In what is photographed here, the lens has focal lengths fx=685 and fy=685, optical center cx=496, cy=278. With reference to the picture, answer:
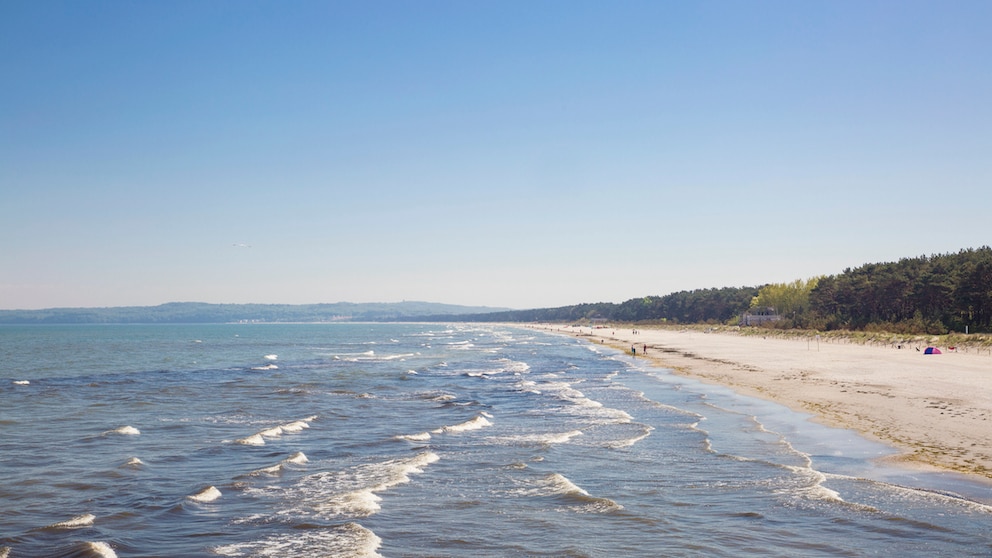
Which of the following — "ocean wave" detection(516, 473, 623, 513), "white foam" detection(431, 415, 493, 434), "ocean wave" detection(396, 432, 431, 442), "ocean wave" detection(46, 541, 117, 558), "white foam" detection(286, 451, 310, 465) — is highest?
"ocean wave" detection(516, 473, 623, 513)

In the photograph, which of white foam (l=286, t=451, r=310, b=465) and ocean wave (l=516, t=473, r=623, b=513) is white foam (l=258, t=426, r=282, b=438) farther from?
ocean wave (l=516, t=473, r=623, b=513)

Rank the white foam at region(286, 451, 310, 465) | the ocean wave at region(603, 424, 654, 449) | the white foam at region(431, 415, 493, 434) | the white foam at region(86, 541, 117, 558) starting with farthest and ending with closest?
the white foam at region(431, 415, 493, 434)
the ocean wave at region(603, 424, 654, 449)
the white foam at region(286, 451, 310, 465)
the white foam at region(86, 541, 117, 558)

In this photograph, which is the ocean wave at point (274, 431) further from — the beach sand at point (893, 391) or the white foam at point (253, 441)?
the beach sand at point (893, 391)

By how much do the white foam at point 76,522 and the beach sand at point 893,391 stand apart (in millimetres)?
18258

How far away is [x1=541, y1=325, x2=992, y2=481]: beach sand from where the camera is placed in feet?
60.8

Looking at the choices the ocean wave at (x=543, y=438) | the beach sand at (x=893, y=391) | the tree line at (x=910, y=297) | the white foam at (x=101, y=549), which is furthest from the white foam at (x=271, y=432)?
the tree line at (x=910, y=297)

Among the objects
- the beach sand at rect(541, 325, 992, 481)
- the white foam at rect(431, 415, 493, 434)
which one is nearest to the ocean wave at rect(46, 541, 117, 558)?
the white foam at rect(431, 415, 493, 434)

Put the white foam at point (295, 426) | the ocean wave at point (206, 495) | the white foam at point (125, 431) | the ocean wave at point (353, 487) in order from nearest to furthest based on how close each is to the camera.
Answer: the ocean wave at point (353, 487) → the ocean wave at point (206, 495) → the white foam at point (125, 431) → the white foam at point (295, 426)

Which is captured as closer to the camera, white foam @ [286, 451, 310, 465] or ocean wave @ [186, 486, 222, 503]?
ocean wave @ [186, 486, 222, 503]

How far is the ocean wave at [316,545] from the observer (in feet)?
37.2

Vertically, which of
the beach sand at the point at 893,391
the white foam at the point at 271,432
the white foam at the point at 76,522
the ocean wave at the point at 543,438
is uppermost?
the beach sand at the point at 893,391

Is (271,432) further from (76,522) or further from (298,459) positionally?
(76,522)

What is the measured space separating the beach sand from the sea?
4.60 ft

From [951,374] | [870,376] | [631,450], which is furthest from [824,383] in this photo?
[631,450]
